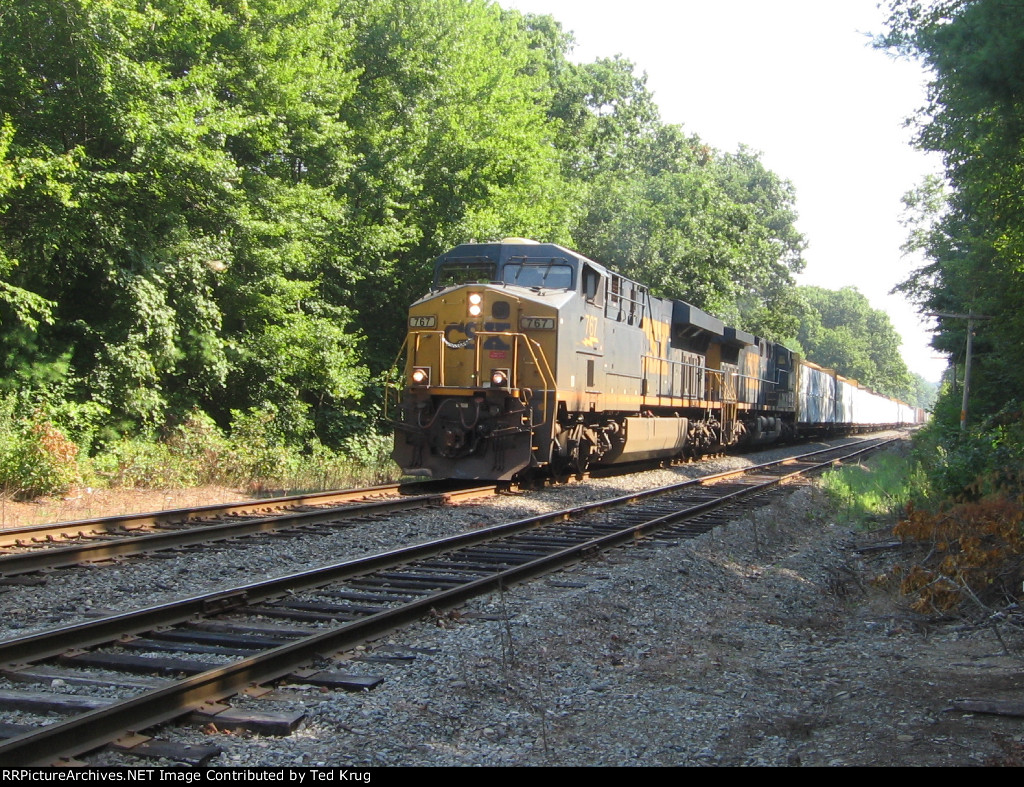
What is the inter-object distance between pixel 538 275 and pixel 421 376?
101 inches

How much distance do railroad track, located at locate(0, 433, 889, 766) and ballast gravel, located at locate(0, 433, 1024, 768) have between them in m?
0.17

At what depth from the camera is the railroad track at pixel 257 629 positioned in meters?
4.16

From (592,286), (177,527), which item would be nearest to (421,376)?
(592,286)

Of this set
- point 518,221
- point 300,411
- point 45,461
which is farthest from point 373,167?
point 45,461

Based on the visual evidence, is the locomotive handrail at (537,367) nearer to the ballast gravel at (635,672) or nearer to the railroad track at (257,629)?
the railroad track at (257,629)

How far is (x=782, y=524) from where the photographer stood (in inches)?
496

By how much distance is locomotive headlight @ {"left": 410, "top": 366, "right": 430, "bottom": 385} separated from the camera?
14.2 m

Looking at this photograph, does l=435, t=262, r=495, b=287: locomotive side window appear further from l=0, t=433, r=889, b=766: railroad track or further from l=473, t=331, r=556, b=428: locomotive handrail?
l=0, t=433, r=889, b=766: railroad track

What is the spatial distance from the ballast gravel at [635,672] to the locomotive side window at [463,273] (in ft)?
21.8

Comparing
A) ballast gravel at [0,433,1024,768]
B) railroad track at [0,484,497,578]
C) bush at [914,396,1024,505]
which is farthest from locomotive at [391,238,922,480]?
bush at [914,396,1024,505]

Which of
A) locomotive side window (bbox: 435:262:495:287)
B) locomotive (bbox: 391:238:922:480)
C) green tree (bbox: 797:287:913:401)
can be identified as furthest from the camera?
green tree (bbox: 797:287:913:401)

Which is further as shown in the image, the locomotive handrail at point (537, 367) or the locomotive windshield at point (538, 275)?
the locomotive windshield at point (538, 275)

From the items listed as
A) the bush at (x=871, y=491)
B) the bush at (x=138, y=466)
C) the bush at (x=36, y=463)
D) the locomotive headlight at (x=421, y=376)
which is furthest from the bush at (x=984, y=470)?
the bush at (x=36, y=463)
